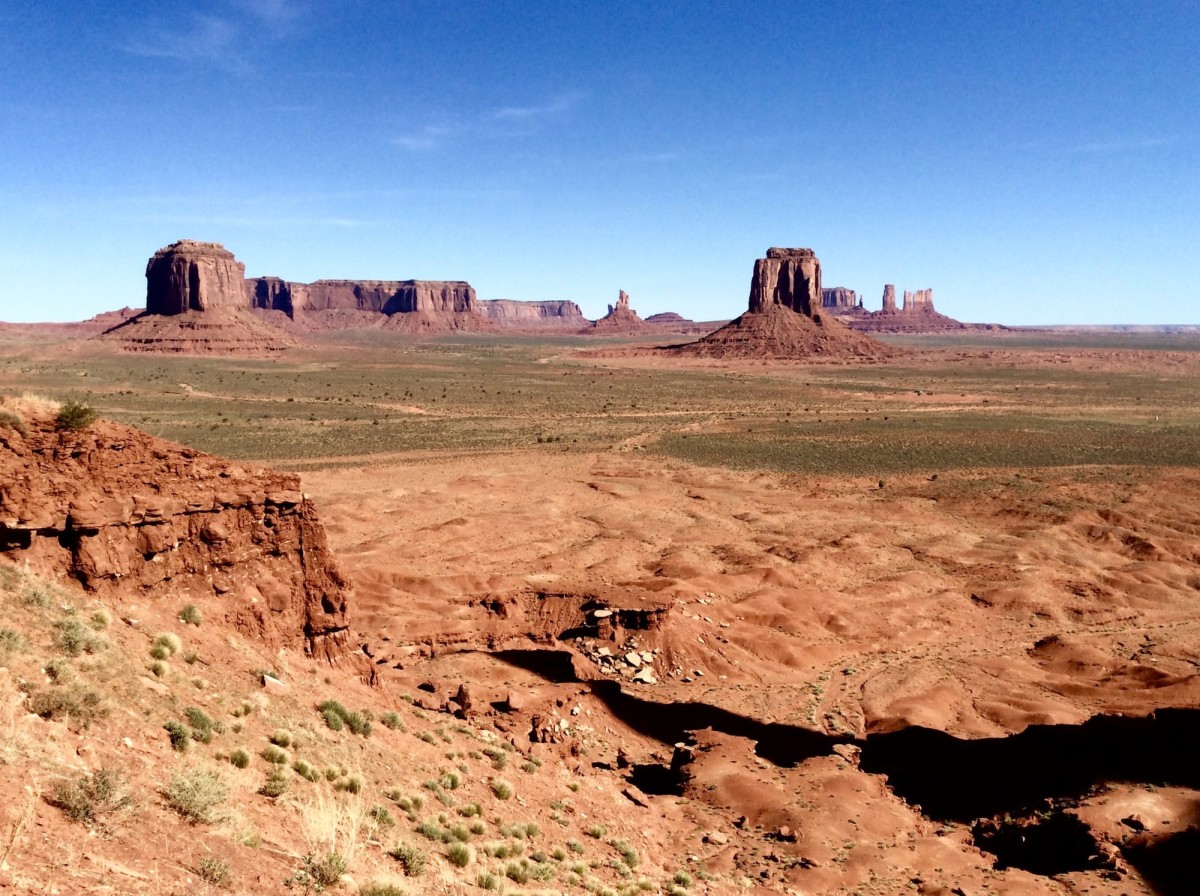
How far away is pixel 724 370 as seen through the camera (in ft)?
420

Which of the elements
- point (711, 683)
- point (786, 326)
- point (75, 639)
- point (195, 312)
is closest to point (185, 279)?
point (195, 312)

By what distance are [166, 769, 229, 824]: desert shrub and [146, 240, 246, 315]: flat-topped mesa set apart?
16923 centimetres

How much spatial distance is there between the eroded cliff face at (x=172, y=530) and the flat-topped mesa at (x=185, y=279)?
162935 mm

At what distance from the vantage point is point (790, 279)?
169500 millimetres

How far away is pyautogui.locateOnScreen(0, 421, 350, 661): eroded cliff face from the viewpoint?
10.8 m

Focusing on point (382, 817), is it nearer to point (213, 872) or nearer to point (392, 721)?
point (213, 872)

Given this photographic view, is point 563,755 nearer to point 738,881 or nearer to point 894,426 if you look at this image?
point 738,881

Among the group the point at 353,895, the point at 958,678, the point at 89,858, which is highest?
the point at 89,858

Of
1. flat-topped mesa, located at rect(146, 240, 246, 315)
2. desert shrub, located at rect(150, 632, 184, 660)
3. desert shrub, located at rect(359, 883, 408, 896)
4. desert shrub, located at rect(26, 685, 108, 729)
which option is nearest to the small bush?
desert shrub, located at rect(26, 685, 108, 729)

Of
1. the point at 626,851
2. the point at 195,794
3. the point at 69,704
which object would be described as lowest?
the point at 626,851

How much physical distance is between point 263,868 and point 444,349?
181 m

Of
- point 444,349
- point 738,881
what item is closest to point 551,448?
point 738,881

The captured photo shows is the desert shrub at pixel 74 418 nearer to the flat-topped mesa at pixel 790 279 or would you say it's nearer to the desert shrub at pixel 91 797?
the desert shrub at pixel 91 797

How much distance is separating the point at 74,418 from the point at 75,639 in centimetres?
412
